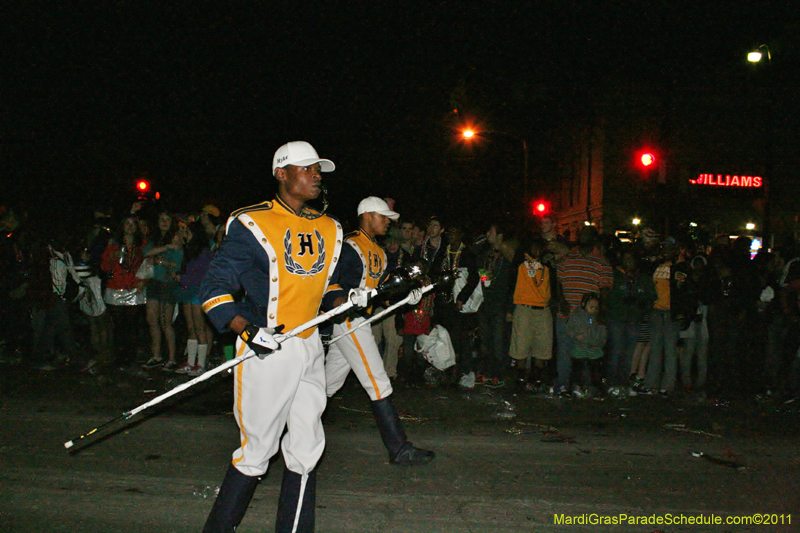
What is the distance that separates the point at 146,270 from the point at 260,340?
6.80 m

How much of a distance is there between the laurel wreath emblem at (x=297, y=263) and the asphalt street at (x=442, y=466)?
1.70 meters

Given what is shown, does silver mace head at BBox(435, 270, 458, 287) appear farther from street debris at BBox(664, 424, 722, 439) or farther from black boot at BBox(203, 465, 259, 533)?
street debris at BBox(664, 424, 722, 439)

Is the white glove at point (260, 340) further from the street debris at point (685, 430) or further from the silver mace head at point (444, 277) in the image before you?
the street debris at point (685, 430)

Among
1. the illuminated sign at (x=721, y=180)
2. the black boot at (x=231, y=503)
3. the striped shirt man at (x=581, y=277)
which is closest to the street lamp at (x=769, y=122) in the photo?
the striped shirt man at (x=581, y=277)

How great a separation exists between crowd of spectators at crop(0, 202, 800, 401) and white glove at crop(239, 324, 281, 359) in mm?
5163

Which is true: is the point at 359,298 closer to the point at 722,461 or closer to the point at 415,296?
the point at 415,296

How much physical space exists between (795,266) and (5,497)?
29.8 ft

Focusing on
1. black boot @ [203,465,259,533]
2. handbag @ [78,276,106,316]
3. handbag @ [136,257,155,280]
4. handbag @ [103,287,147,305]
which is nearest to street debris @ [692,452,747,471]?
black boot @ [203,465,259,533]

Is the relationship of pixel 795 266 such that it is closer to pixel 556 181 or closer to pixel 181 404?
pixel 181 404

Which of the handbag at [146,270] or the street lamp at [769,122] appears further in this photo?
the street lamp at [769,122]

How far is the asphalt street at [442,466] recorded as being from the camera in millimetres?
4375

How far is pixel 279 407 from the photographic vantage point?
3418 mm

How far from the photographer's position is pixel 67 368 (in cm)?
945

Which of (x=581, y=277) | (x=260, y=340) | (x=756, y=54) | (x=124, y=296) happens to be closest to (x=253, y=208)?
(x=260, y=340)
